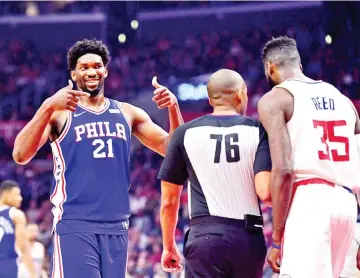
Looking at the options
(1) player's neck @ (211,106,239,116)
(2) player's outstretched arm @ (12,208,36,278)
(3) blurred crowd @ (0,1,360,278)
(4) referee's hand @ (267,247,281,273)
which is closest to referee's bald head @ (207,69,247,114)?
(1) player's neck @ (211,106,239,116)

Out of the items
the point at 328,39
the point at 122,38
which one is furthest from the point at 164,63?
the point at 328,39

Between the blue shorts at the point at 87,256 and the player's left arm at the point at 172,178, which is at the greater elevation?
the player's left arm at the point at 172,178

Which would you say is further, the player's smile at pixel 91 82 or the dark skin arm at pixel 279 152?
the player's smile at pixel 91 82

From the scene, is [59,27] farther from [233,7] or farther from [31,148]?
[31,148]

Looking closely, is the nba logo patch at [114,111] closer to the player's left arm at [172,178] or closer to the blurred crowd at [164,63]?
the player's left arm at [172,178]

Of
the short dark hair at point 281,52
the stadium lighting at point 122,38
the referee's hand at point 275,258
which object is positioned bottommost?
the referee's hand at point 275,258

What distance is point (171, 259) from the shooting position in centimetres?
493

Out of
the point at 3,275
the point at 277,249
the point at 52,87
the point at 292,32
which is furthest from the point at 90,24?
the point at 277,249

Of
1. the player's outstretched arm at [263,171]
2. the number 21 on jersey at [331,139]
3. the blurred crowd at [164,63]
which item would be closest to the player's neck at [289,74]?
the number 21 on jersey at [331,139]

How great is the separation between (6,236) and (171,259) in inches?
197

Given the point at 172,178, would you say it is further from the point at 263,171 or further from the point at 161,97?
the point at 161,97

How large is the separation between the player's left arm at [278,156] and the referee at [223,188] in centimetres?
6

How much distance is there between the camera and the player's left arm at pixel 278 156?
441cm

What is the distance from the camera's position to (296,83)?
15.7ft
